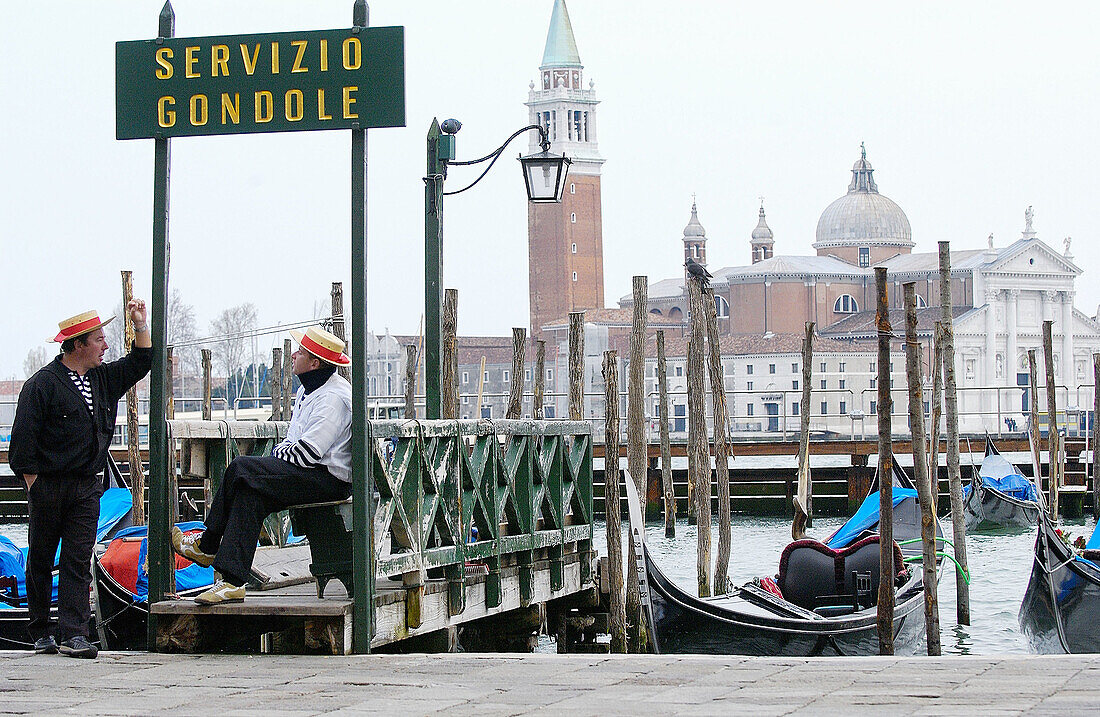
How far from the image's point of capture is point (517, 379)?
1462 cm

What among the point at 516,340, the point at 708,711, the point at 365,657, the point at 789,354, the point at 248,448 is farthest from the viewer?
the point at 789,354

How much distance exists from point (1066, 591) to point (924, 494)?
5.40ft

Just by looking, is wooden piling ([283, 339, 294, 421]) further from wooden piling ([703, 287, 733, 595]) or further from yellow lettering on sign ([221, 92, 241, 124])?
yellow lettering on sign ([221, 92, 241, 124])

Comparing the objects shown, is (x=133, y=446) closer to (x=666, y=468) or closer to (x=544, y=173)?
(x=544, y=173)

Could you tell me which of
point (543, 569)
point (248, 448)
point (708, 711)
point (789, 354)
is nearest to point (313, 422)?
point (248, 448)

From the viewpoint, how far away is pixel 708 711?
3.43 m

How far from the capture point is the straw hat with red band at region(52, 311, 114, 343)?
4.69m

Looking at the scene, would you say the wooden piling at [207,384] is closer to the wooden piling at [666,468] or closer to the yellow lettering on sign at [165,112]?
the wooden piling at [666,468]

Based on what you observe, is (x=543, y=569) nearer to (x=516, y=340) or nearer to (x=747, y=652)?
(x=747, y=652)

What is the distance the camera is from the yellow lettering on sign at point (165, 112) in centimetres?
484

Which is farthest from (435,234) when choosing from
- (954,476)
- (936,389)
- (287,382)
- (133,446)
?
(287,382)

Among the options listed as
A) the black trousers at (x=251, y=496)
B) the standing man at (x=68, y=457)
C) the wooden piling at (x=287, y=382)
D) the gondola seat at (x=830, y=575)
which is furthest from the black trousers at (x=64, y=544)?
the wooden piling at (x=287, y=382)

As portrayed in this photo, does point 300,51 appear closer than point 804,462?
Yes

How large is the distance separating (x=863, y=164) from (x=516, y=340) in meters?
72.7
